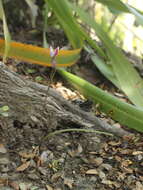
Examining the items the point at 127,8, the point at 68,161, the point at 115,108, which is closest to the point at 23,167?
the point at 68,161

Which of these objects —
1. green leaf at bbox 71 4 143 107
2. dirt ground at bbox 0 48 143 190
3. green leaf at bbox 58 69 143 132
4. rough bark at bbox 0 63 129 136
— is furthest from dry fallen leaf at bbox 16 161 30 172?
green leaf at bbox 71 4 143 107

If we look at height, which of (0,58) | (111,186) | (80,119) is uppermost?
(0,58)

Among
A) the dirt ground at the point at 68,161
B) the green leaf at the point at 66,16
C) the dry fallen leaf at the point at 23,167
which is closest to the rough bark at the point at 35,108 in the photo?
the dirt ground at the point at 68,161

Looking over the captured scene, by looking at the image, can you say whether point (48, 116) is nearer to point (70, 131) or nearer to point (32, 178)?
point (70, 131)

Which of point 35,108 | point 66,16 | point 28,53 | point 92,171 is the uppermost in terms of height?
point 66,16

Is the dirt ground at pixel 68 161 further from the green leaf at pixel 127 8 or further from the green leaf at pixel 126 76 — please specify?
the green leaf at pixel 127 8

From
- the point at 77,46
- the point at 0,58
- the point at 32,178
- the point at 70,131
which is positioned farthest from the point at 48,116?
the point at 77,46

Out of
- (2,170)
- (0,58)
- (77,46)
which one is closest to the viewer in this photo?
(2,170)

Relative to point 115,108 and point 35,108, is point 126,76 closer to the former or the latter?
point 115,108
